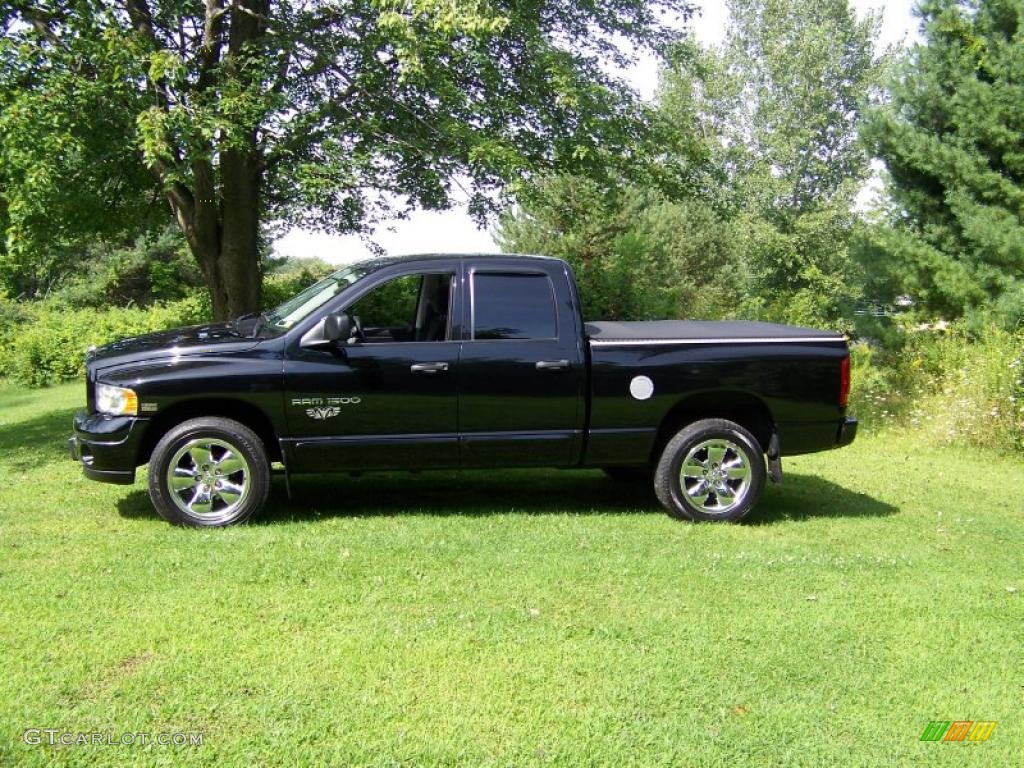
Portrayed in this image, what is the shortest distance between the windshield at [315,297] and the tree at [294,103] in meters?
3.06

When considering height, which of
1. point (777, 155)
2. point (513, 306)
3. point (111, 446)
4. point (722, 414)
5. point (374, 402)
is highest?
point (777, 155)

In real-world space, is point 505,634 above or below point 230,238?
below

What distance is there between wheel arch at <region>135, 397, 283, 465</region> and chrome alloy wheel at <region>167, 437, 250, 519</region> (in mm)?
286

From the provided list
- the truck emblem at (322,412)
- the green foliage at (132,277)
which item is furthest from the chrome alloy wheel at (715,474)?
the green foliage at (132,277)

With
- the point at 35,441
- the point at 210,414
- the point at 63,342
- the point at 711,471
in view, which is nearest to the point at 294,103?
the point at 35,441

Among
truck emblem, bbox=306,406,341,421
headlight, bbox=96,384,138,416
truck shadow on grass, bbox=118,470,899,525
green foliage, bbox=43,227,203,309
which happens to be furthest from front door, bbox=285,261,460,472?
green foliage, bbox=43,227,203,309

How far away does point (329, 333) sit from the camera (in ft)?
20.8

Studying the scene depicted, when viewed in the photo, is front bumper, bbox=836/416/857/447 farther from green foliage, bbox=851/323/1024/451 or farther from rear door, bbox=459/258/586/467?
green foliage, bbox=851/323/1024/451

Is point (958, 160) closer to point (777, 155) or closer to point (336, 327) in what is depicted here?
point (336, 327)

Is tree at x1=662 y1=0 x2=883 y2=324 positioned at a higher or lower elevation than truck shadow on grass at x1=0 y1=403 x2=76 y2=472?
higher

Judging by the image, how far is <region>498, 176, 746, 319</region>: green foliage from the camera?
537 inches

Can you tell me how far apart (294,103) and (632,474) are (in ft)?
21.6

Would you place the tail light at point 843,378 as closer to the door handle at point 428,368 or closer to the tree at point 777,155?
the door handle at point 428,368

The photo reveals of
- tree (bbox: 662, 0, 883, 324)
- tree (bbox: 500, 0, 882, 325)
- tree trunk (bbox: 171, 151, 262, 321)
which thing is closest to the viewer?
tree trunk (bbox: 171, 151, 262, 321)
